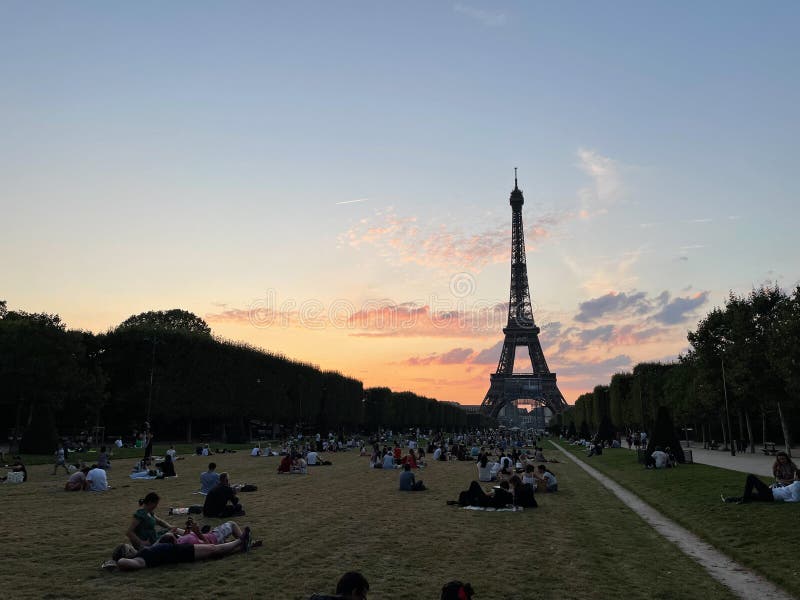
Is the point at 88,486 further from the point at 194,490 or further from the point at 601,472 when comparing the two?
the point at 601,472

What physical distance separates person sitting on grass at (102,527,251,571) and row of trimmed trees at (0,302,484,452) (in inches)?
1404

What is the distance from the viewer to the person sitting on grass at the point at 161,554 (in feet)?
37.0

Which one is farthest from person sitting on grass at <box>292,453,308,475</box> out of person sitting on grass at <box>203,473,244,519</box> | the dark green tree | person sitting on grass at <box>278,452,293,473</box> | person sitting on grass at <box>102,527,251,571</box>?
person sitting on grass at <box>102,527,251,571</box>

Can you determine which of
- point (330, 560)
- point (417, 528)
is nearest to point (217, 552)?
point (330, 560)

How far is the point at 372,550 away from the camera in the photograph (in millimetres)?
13375

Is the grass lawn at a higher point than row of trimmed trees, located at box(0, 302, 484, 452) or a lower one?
lower

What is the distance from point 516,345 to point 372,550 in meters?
151

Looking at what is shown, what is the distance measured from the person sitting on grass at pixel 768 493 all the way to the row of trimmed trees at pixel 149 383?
40.2 metres

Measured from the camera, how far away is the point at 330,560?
40.3ft

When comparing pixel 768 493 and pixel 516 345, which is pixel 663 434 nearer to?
pixel 768 493

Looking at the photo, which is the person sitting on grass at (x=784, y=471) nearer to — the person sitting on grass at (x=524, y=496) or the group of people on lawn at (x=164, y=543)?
the person sitting on grass at (x=524, y=496)

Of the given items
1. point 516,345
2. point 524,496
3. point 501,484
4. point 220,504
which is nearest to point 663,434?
point 501,484

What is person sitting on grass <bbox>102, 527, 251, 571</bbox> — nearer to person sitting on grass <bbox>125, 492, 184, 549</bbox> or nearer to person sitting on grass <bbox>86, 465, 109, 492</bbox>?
person sitting on grass <bbox>125, 492, 184, 549</bbox>

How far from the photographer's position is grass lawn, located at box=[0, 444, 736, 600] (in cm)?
1032
